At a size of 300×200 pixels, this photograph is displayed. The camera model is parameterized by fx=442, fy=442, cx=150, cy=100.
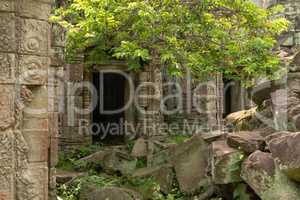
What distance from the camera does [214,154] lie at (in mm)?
9133

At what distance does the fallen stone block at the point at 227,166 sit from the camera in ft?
28.3

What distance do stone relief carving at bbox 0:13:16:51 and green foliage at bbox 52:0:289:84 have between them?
502 centimetres

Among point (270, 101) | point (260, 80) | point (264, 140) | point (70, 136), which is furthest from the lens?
point (70, 136)

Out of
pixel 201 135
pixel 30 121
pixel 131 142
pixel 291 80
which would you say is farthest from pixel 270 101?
pixel 30 121

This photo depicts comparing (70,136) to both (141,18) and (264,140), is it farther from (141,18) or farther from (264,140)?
(264,140)

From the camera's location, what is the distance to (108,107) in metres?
19.3

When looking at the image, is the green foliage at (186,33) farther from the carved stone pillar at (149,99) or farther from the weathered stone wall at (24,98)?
the weathered stone wall at (24,98)

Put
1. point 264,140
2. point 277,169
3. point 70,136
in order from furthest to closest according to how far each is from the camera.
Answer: point 70,136 < point 264,140 < point 277,169

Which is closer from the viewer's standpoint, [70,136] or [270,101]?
[270,101]

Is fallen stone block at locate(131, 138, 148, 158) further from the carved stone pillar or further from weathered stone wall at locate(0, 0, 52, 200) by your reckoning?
weathered stone wall at locate(0, 0, 52, 200)

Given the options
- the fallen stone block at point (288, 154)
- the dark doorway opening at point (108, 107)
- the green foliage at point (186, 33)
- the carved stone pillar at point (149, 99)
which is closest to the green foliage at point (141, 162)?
the carved stone pillar at point (149, 99)

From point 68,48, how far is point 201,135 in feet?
12.9

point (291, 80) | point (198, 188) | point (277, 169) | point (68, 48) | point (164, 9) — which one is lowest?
point (198, 188)

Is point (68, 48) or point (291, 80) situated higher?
point (68, 48)
